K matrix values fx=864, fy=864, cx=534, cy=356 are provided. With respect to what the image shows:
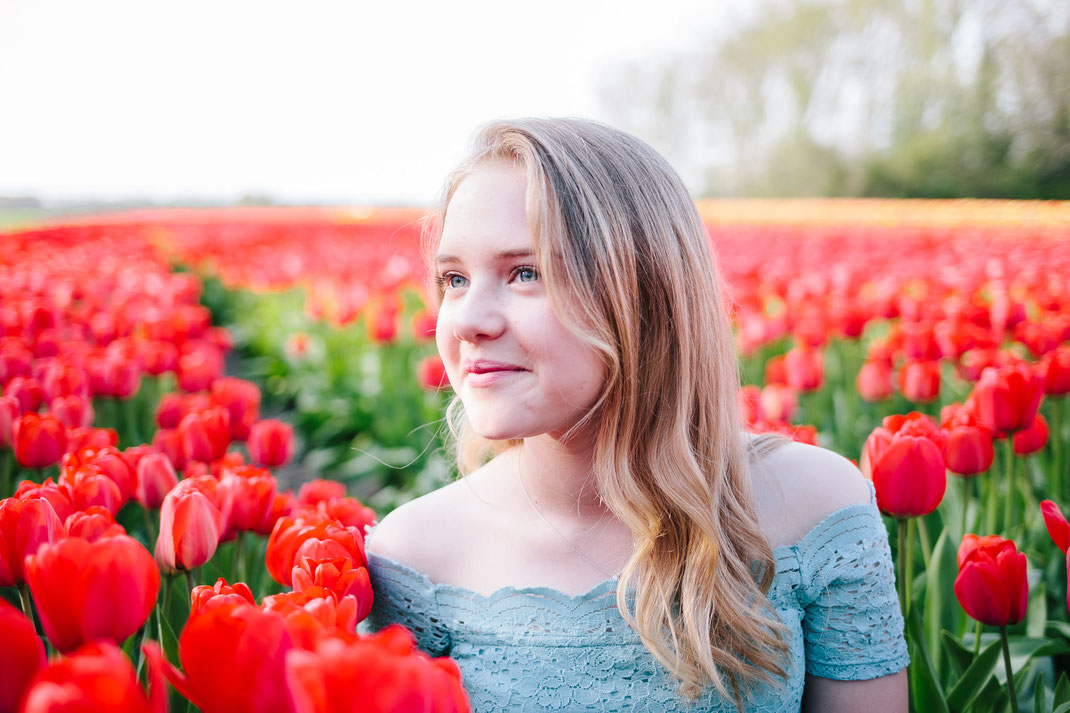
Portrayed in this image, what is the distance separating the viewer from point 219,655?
65cm

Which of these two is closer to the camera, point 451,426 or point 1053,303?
point 451,426

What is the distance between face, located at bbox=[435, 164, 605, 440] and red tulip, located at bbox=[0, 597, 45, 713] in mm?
762

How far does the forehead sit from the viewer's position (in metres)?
1.33

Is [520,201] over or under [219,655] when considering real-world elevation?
over

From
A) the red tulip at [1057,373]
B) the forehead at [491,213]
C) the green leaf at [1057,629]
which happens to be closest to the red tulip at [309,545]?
the forehead at [491,213]

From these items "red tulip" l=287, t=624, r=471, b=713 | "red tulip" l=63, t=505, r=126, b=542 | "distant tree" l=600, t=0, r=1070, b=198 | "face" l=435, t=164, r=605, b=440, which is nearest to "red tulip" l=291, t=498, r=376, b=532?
"face" l=435, t=164, r=605, b=440

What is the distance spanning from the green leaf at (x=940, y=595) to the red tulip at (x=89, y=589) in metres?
1.61

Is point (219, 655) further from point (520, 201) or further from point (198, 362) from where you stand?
point (198, 362)

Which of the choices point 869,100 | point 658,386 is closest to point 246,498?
point 658,386

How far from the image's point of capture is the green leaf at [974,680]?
158 centimetres

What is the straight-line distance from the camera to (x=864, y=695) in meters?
1.45

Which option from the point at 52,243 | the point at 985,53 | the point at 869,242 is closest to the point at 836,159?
the point at 985,53

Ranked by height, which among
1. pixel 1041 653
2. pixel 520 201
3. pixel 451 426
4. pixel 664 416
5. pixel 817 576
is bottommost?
pixel 1041 653

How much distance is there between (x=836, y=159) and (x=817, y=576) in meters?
37.2
